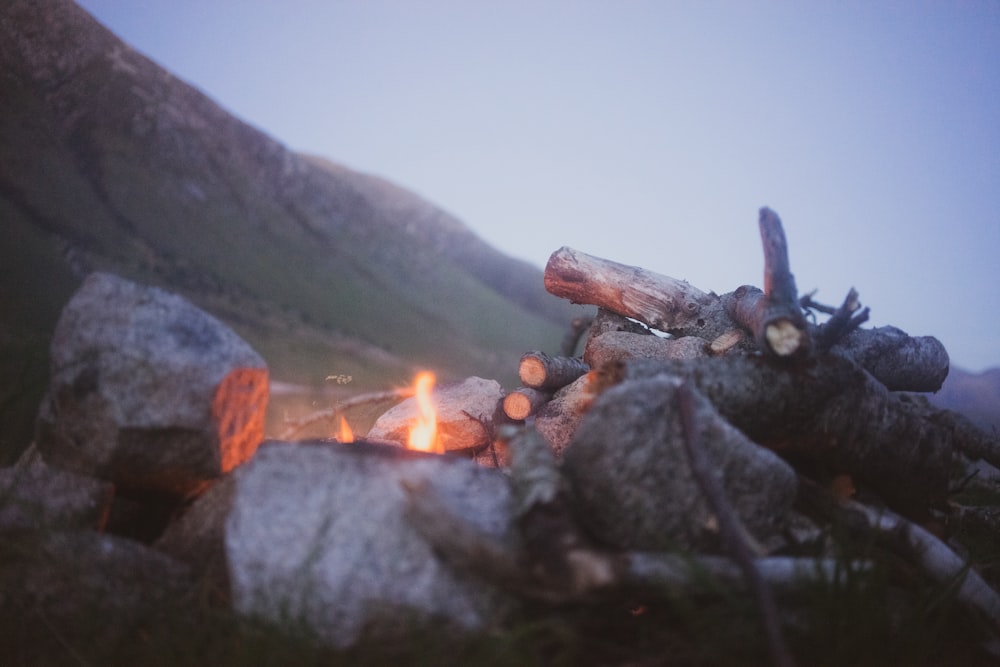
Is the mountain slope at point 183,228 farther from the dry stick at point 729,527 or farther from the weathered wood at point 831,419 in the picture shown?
the weathered wood at point 831,419

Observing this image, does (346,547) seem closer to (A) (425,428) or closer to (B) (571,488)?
(B) (571,488)

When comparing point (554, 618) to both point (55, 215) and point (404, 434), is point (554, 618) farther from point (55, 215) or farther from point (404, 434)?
point (55, 215)

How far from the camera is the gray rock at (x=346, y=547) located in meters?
1.98

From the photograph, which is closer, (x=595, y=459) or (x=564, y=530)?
(x=564, y=530)

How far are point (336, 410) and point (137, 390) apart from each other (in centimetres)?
375

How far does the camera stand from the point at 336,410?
6.19 meters

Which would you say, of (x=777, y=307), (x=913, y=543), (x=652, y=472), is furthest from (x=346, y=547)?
(x=913, y=543)

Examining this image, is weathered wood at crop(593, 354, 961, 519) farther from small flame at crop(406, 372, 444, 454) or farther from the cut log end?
small flame at crop(406, 372, 444, 454)

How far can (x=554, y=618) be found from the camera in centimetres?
201

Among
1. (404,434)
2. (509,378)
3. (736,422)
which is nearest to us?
(736,422)

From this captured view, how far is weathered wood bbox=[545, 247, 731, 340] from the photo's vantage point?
5.37 meters

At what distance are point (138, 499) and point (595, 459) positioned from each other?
2.85 metres

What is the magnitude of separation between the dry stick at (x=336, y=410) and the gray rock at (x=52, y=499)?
298cm

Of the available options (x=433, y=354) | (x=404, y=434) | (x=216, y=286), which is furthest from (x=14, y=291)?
(x=433, y=354)
